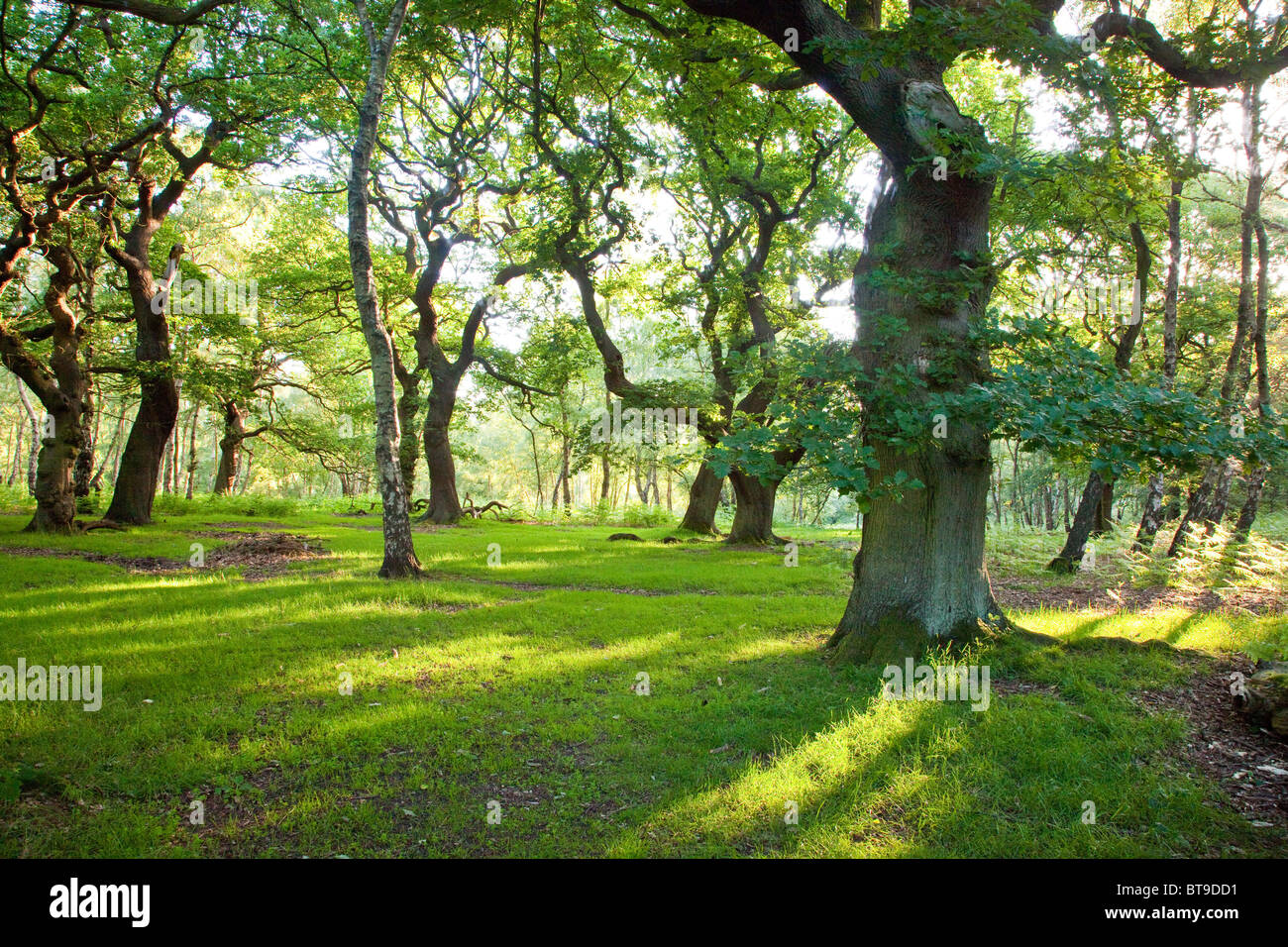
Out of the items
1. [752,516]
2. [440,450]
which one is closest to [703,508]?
[752,516]

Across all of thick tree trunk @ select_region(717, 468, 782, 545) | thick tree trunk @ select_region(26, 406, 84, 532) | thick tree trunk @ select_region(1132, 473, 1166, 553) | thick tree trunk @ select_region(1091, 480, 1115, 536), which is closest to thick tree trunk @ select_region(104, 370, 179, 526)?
thick tree trunk @ select_region(26, 406, 84, 532)

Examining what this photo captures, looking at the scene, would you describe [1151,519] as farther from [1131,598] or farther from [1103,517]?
[1131,598]

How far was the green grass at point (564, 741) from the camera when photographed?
3604mm

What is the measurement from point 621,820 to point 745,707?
208 centimetres

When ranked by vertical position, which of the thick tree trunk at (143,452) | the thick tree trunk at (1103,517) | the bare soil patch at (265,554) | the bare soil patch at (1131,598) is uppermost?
the thick tree trunk at (143,452)

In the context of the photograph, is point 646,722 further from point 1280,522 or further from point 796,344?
point 1280,522

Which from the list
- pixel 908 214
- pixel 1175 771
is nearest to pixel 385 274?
pixel 908 214

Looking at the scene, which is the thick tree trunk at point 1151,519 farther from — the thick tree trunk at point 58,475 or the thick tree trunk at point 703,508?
the thick tree trunk at point 58,475

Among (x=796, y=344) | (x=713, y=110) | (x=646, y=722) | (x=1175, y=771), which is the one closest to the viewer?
(x=1175, y=771)

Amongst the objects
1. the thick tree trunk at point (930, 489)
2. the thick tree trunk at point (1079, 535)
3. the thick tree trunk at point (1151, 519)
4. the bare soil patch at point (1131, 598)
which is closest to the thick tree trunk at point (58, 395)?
the thick tree trunk at point (930, 489)

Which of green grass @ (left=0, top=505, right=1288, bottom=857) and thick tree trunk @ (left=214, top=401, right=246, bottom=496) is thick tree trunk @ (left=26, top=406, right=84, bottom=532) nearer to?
green grass @ (left=0, top=505, right=1288, bottom=857)

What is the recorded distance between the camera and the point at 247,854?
337 cm

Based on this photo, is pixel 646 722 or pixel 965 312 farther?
pixel 965 312
